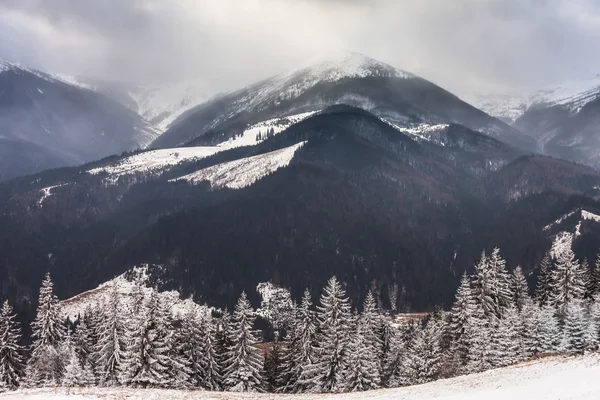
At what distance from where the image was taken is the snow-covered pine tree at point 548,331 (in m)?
64.7

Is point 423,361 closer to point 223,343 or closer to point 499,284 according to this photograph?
point 499,284

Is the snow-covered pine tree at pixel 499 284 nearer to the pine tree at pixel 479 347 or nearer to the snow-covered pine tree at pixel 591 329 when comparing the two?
the pine tree at pixel 479 347

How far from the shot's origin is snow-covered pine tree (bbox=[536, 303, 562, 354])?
6469cm

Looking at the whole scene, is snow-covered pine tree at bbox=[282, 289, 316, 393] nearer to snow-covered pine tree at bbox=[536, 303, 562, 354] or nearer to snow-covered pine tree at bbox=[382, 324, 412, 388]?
snow-covered pine tree at bbox=[382, 324, 412, 388]

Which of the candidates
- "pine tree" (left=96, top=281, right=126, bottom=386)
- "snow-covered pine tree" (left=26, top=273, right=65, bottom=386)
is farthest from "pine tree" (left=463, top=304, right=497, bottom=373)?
"snow-covered pine tree" (left=26, top=273, right=65, bottom=386)

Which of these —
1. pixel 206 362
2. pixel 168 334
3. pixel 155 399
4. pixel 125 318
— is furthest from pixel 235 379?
pixel 155 399

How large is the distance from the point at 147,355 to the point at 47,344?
59.9 ft

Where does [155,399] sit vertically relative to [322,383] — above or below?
above

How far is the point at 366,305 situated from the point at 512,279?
26.7 meters

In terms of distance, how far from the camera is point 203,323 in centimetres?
6938

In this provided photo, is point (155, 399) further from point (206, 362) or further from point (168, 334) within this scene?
point (206, 362)

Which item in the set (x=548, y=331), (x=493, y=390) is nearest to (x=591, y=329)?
(x=548, y=331)

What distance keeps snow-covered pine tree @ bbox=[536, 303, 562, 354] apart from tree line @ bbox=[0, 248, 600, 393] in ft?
0.49

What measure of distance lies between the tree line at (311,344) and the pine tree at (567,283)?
14 cm
